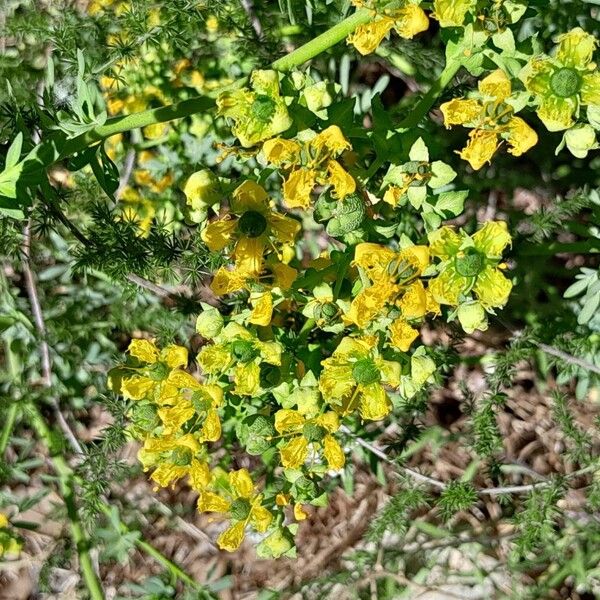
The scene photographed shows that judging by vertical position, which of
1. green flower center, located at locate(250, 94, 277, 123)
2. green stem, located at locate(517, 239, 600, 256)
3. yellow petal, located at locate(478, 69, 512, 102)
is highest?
green flower center, located at locate(250, 94, 277, 123)

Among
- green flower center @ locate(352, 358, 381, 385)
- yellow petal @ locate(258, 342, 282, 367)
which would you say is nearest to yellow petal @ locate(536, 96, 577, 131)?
green flower center @ locate(352, 358, 381, 385)

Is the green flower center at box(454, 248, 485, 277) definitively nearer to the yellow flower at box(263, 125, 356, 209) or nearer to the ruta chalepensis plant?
the ruta chalepensis plant

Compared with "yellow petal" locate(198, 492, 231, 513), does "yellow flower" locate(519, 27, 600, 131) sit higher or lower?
higher

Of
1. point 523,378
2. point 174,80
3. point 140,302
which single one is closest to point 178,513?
point 140,302

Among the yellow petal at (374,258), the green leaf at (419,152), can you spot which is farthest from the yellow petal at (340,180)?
the green leaf at (419,152)

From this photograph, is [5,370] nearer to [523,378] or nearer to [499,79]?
[523,378]

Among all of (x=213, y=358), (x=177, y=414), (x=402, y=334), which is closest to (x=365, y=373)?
(x=402, y=334)
